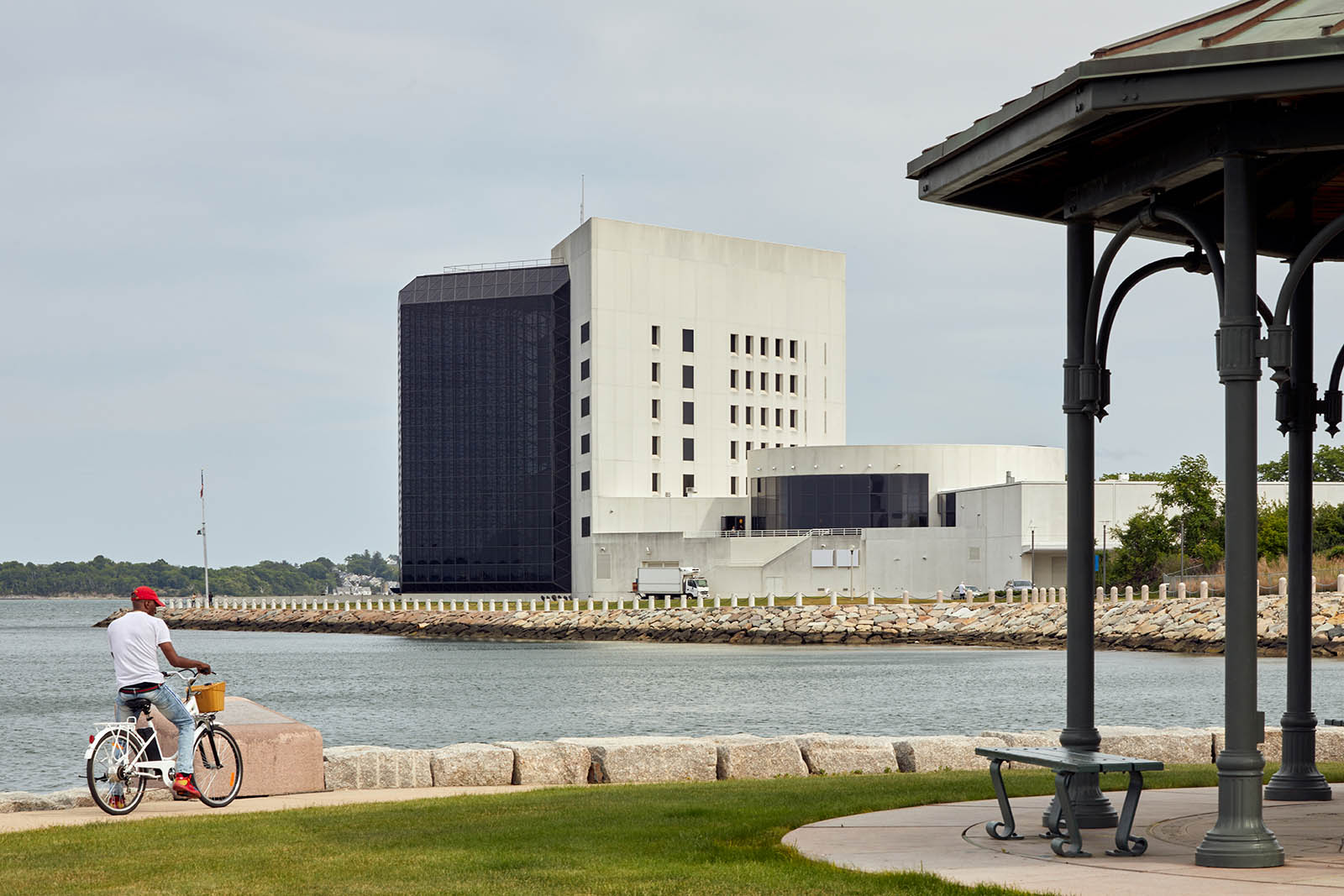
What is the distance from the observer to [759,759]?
18203 millimetres

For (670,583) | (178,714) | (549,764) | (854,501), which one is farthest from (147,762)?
(854,501)

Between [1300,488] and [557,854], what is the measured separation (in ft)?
24.1

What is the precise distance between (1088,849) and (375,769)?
8933 mm

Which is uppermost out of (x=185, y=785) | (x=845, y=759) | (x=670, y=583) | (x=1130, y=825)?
(x=1130, y=825)

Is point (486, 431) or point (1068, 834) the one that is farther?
point (486, 431)

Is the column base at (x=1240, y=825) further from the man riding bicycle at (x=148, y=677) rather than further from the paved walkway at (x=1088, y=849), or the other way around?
the man riding bicycle at (x=148, y=677)

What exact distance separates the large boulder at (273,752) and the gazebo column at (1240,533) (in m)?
9.48

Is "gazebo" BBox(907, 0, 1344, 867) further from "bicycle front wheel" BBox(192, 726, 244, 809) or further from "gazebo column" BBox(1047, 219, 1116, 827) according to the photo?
"bicycle front wheel" BBox(192, 726, 244, 809)

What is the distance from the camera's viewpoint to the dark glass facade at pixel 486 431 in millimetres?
132625

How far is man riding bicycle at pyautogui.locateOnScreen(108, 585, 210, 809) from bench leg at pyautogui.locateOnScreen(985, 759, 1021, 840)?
311 inches

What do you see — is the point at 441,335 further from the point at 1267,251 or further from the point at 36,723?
the point at 1267,251

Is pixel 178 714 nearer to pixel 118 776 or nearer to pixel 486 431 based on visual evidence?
pixel 118 776

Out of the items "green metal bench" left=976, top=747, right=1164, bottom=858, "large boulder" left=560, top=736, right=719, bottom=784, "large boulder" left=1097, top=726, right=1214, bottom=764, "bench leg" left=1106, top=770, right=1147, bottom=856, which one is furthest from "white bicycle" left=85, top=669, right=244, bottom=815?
"large boulder" left=1097, top=726, right=1214, bottom=764

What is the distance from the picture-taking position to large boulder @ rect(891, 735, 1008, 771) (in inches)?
733
